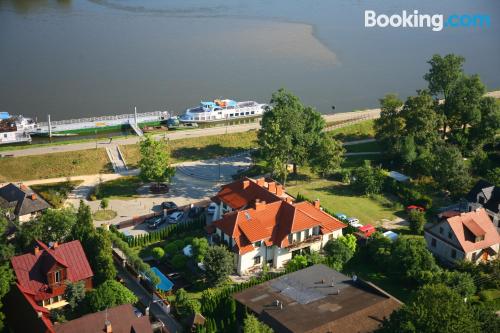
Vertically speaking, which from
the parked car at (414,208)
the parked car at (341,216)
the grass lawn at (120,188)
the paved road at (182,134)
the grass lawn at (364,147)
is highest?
the paved road at (182,134)

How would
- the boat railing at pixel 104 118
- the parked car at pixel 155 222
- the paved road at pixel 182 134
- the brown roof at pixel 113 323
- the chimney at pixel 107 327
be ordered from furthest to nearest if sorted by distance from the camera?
the boat railing at pixel 104 118
the paved road at pixel 182 134
the parked car at pixel 155 222
the brown roof at pixel 113 323
the chimney at pixel 107 327

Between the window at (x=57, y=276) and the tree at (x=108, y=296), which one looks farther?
the window at (x=57, y=276)

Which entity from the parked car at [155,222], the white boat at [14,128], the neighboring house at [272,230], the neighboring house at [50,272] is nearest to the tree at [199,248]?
the neighboring house at [272,230]

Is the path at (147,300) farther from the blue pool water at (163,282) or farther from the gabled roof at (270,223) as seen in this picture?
the gabled roof at (270,223)

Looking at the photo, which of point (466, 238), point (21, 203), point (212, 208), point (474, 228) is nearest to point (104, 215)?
point (21, 203)

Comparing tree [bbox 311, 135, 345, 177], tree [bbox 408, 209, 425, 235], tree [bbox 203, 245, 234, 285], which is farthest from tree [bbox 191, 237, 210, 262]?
tree [bbox 311, 135, 345, 177]

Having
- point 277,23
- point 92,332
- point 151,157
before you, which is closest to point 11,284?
point 92,332
